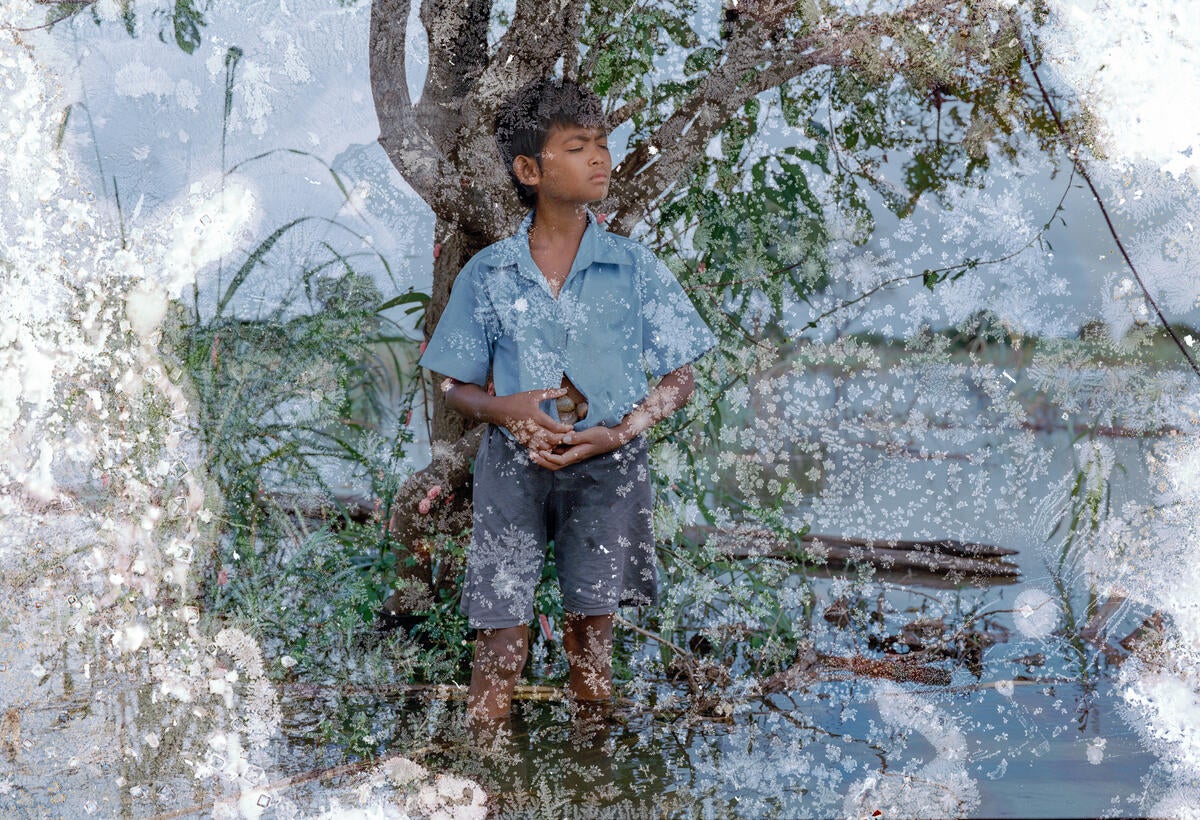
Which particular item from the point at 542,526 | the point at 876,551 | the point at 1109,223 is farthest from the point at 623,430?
the point at 876,551

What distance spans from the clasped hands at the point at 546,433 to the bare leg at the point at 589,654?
16.8 inches

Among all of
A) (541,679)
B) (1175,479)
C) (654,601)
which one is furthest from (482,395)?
(1175,479)

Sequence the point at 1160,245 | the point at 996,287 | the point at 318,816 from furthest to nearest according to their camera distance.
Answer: the point at 996,287 < the point at 1160,245 < the point at 318,816

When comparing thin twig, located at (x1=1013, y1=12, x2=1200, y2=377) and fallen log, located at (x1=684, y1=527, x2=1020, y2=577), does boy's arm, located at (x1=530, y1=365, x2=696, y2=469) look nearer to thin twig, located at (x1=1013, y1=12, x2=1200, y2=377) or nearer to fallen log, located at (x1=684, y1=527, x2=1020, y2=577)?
fallen log, located at (x1=684, y1=527, x2=1020, y2=577)

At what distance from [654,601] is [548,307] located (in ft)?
2.53

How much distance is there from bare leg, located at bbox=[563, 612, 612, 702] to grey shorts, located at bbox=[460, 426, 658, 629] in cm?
6

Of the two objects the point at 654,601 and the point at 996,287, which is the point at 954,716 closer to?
the point at 654,601

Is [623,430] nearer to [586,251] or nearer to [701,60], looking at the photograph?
[586,251]

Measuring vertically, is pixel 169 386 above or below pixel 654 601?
above

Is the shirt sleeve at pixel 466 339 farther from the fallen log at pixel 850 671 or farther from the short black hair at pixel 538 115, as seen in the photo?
the fallen log at pixel 850 671

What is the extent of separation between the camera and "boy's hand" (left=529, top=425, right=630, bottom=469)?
2527mm

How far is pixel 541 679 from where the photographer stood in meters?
3.09

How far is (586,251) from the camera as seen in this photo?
103 inches

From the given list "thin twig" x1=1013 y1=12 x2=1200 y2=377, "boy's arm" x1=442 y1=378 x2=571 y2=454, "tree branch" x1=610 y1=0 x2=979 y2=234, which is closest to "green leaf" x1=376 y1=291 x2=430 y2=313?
"tree branch" x1=610 y1=0 x2=979 y2=234
